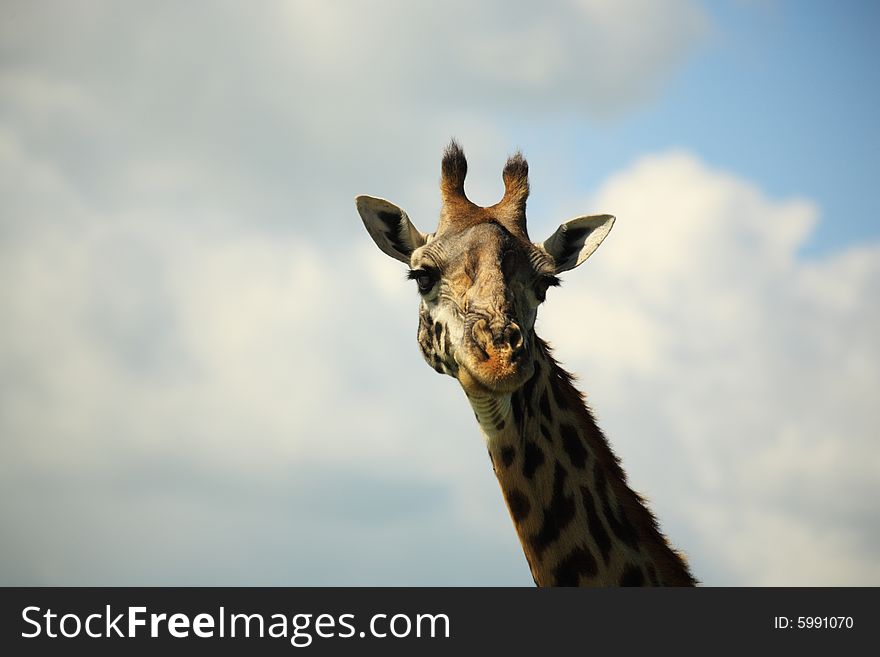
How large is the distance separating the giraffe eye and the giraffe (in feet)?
0.05

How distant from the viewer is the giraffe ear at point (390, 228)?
15.5 metres

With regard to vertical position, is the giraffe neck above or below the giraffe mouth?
below

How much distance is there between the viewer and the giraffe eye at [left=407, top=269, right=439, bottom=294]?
1417 centimetres

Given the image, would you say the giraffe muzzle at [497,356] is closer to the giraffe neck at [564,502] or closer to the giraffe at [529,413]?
the giraffe at [529,413]

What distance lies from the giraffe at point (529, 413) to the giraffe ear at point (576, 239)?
0.58 meters

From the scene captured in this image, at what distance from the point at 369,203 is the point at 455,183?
1.50 m

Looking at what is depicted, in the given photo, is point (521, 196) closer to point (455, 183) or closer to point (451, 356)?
point (455, 183)

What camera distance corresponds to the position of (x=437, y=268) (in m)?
14.1

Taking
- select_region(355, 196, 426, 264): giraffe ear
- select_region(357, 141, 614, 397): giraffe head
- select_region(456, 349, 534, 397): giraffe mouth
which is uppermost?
select_region(355, 196, 426, 264): giraffe ear

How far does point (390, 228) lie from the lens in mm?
15703

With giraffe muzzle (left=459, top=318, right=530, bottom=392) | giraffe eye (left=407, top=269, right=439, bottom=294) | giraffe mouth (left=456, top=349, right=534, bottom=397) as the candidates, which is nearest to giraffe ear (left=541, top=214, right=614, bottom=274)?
giraffe eye (left=407, top=269, right=439, bottom=294)

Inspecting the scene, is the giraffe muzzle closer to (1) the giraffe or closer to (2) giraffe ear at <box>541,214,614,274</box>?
(1) the giraffe

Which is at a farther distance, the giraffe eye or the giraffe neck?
the giraffe eye

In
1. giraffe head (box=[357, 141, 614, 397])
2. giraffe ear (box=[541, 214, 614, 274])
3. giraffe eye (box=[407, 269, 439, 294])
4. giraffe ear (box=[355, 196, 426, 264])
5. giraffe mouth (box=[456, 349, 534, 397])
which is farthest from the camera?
giraffe ear (box=[355, 196, 426, 264])
